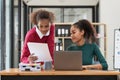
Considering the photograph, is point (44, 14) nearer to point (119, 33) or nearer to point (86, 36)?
point (86, 36)

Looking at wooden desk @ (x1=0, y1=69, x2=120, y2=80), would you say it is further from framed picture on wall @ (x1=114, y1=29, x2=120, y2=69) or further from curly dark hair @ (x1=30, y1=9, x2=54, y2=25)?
framed picture on wall @ (x1=114, y1=29, x2=120, y2=69)

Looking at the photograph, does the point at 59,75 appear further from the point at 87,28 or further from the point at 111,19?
the point at 111,19

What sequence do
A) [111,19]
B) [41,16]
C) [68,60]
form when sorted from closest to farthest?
[68,60], [41,16], [111,19]

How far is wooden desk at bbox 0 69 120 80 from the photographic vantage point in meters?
2.20

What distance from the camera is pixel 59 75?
222 cm

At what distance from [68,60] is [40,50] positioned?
30 centimetres

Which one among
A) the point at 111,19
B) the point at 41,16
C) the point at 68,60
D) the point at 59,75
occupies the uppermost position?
the point at 111,19

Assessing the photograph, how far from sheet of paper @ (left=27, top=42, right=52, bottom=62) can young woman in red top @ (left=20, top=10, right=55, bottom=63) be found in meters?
0.24

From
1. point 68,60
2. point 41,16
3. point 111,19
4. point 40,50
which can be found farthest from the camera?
point 111,19

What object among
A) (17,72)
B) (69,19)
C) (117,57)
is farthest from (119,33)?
(69,19)

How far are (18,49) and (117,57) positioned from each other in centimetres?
263

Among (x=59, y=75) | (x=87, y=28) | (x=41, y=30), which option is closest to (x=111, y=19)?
(x=87, y=28)

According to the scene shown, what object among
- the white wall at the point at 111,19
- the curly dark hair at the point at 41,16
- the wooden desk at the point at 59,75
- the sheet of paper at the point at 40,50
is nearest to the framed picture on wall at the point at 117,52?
the white wall at the point at 111,19

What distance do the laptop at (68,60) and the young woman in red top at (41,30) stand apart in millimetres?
420
